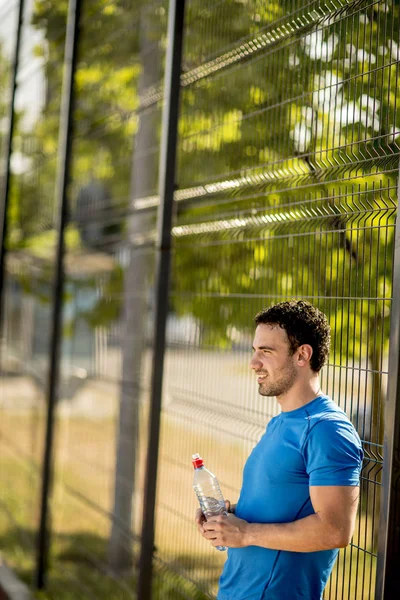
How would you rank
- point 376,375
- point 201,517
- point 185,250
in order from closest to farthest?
1. point 201,517
2. point 376,375
3. point 185,250

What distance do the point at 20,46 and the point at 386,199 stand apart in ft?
16.4

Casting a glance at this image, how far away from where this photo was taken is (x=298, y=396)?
240cm

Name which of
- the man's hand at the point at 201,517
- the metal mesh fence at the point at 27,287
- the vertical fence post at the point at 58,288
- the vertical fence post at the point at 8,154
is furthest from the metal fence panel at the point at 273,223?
the vertical fence post at the point at 8,154

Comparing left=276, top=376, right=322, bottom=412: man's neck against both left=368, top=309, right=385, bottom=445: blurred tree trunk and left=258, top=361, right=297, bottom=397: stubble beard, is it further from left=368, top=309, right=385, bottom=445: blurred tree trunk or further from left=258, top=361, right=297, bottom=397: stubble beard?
left=368, top=309, right=385, bottom=445: blurred tree trunk

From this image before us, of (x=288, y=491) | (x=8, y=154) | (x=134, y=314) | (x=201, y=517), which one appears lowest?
(x=201, y=517)

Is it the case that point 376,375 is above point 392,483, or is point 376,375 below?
above

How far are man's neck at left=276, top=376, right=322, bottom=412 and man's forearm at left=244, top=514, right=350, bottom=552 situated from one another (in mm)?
342

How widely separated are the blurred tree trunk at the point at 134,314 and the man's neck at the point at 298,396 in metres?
2.32

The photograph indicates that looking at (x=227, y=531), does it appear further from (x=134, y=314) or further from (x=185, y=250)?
(x=134, y=314)

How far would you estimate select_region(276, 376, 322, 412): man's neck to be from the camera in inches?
94.3

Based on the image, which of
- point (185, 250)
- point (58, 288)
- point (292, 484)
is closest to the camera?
point (292, 484)

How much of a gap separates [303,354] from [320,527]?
Result: 0.51 metres

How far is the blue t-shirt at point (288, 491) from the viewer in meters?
2.22

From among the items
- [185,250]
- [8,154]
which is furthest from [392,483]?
[8,154]
